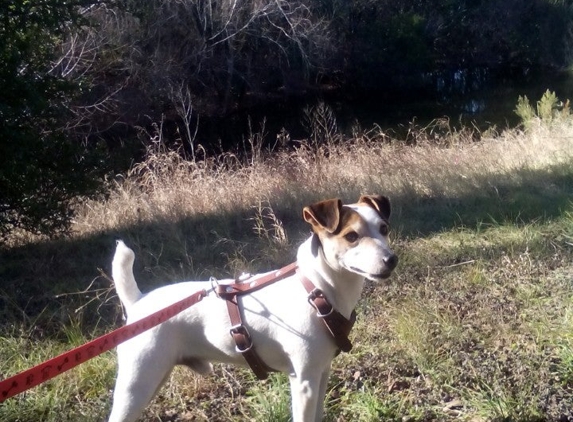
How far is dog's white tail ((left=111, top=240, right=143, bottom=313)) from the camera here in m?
3.03

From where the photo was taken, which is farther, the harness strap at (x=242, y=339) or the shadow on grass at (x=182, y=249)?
the shadow on grass at (x=182, y=249)

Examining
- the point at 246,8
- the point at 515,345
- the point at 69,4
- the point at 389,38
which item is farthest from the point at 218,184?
the point at 389,38

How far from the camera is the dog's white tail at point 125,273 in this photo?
9.94 feet

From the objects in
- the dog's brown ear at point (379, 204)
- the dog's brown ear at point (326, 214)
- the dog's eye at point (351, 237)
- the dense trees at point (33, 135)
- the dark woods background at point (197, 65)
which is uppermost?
the dog's brown ear at point (326, 214)

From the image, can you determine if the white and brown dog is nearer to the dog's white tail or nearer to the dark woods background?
the dog's white tail

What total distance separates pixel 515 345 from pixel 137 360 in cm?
226

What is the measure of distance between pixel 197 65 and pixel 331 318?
68.1 ft

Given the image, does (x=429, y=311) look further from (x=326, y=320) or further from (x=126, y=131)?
(x=126, y=131)

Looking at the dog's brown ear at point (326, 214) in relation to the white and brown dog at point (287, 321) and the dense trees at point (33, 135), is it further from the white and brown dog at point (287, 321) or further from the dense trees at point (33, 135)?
the dense trees at point (33, 135)

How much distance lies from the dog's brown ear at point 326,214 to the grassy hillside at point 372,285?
3.67ft

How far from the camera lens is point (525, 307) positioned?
14.8 feet

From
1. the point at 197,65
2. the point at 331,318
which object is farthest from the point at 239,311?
the point at 197,65

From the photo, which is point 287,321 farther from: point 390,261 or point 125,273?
point 125,273

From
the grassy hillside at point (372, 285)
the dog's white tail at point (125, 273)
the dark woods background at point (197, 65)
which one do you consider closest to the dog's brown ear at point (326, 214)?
the dog's white tail at point (125, 273)
